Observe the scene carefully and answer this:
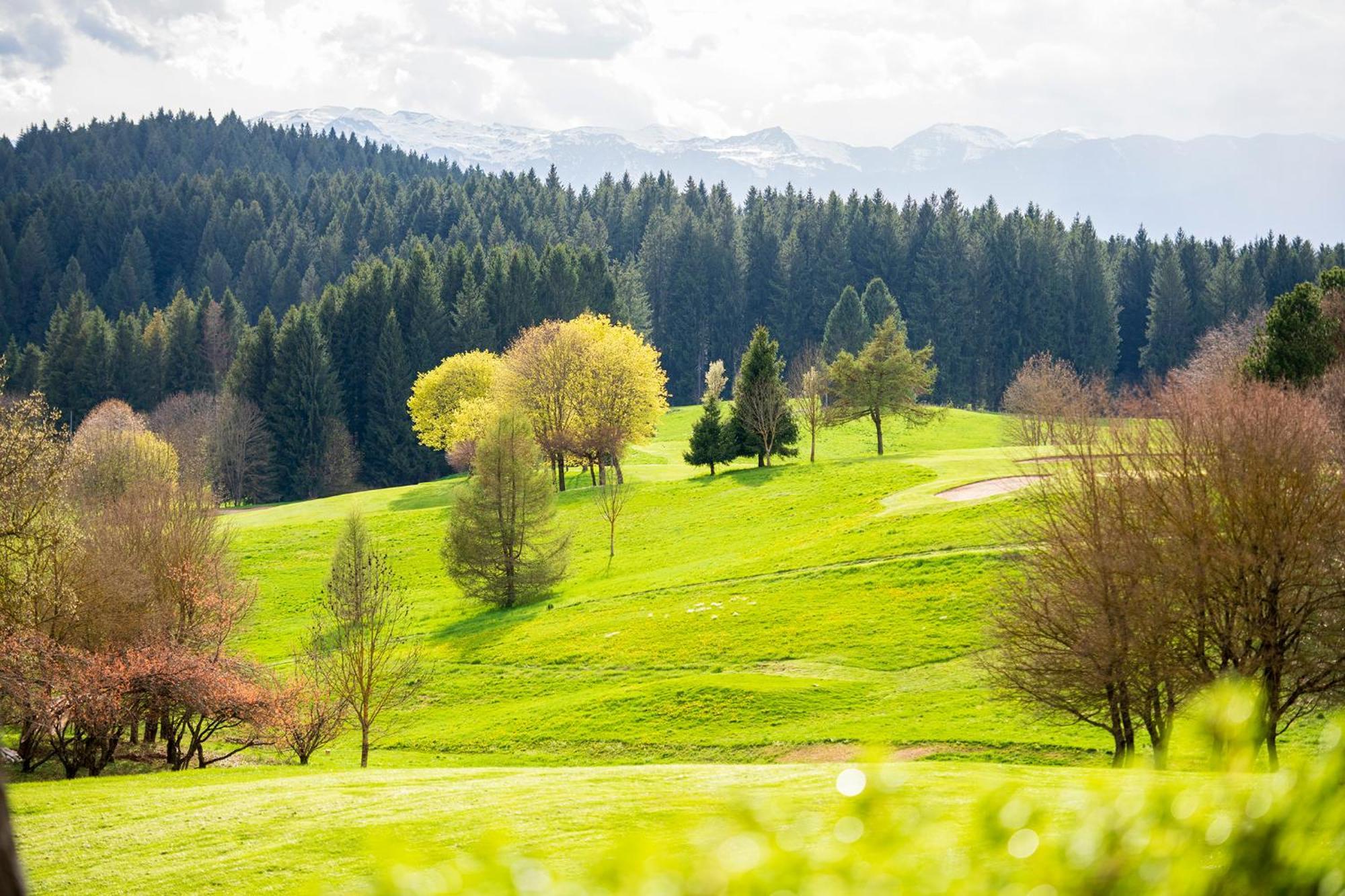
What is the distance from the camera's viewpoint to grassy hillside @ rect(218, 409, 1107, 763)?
30625mm

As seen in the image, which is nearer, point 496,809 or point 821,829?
point 821,829

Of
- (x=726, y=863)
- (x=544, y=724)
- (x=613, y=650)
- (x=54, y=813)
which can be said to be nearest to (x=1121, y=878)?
(x=726, y=863)

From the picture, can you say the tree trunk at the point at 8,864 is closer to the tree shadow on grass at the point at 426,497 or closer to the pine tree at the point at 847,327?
the tree shadow on grass at the point at 426,497

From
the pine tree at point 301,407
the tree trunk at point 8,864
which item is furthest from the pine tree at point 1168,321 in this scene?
the tree trunk at point 8,864

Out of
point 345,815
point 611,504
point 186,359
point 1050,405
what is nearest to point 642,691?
point 345,815

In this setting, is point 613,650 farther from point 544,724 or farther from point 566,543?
point 566,543

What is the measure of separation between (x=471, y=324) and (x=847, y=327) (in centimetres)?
3784

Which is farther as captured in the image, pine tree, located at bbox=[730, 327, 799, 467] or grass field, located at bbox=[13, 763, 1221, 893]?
pine tree, located at bbox=[730, 327, 799, 467]

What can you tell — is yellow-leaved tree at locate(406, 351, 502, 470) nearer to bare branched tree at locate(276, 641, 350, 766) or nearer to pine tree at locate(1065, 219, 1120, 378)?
bare branched tree at locate(276, 641, 350, 766)

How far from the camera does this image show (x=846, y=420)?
71562 millimetres

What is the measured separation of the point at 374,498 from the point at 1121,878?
76363 millimetres

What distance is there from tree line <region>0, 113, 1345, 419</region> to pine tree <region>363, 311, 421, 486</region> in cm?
278

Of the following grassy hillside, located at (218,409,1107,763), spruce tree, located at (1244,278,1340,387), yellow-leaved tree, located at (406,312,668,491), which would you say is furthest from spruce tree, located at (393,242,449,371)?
spruce tree, located at (1244,278,1340,387)

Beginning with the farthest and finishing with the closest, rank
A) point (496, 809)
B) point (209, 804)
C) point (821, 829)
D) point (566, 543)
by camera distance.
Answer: point (566, 543) → point (209, 804) → point (496, 809) → point (821, 829)
